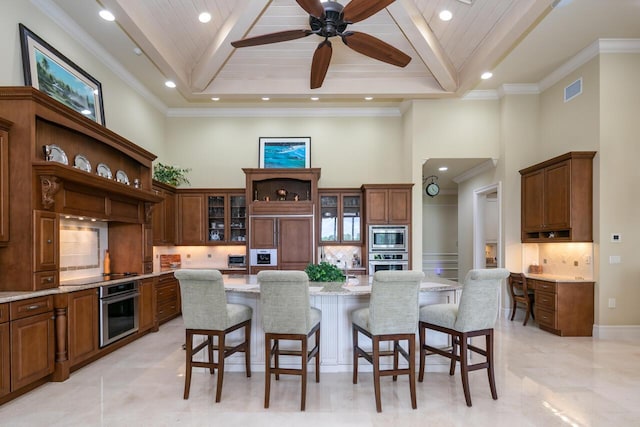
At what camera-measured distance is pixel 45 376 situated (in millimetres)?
3346

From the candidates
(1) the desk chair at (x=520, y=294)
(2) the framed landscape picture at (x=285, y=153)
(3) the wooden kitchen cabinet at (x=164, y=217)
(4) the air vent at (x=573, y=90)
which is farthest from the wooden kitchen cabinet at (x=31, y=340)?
(4) the air vent at (x=573, y=90)

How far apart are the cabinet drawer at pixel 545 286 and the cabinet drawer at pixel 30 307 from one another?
19.6 feet

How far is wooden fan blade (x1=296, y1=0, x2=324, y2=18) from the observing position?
3021mm

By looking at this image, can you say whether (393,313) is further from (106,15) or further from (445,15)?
(106,15)

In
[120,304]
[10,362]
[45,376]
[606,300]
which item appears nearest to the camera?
[10,362]

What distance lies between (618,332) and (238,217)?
6.13 metres

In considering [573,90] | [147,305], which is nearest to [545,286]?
[573,90]

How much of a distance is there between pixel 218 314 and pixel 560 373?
11.2 ft

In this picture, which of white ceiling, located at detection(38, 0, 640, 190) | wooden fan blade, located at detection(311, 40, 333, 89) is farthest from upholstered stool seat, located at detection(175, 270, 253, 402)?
white ceiling, located at detection(38, 0, 640, 190)

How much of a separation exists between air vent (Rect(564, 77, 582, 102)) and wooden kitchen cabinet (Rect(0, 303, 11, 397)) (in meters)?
7.21

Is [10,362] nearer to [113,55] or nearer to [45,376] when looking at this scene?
[45,376]

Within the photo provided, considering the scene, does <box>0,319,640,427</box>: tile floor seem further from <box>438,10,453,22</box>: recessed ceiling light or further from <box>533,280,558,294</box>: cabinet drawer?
<box>438,10,453,22</box>: recessed ceiling light

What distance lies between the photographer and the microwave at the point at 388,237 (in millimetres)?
6410

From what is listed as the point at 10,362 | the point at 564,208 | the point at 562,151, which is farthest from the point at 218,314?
the point at 562,151
